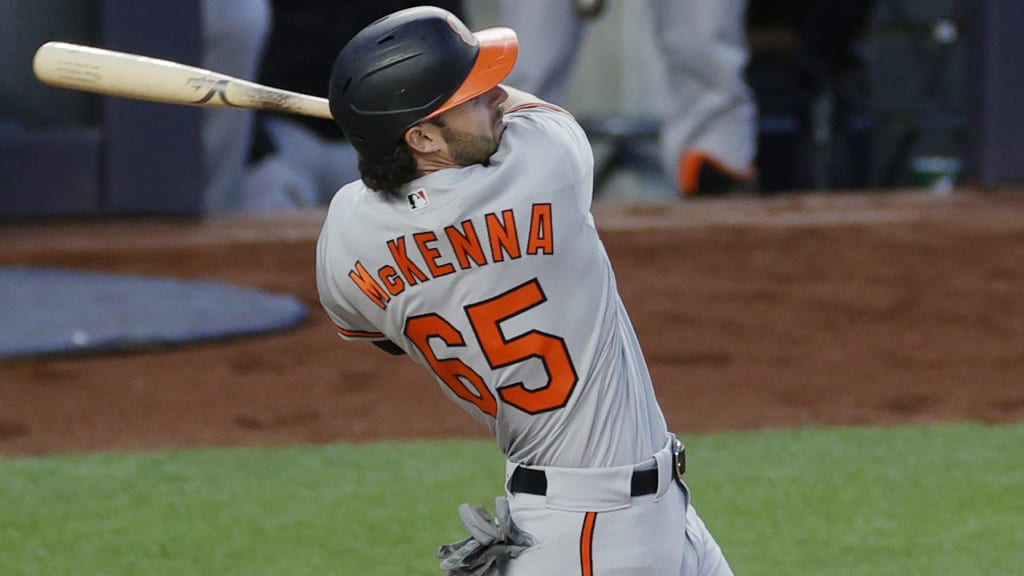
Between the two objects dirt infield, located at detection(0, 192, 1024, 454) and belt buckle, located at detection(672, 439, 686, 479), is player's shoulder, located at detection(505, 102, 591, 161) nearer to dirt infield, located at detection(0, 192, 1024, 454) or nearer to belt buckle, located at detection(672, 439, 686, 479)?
belt buckle, located at detection(672, 439, 686, 479)

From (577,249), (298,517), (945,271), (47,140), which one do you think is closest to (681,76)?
(945,271)

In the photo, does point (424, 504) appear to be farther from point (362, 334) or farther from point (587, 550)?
point (587, 550)

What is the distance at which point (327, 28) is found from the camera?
334 inches

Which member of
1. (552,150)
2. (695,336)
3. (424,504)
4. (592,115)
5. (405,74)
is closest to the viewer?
(405,74)

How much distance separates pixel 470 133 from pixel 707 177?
527cm

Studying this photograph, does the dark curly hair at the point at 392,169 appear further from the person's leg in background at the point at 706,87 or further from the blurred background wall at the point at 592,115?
the person's leg in background at the point at 706,87

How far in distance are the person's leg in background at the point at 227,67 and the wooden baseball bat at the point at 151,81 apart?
Result: 4410 millimetres

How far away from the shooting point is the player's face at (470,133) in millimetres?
2418

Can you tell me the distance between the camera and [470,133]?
7.98 feet

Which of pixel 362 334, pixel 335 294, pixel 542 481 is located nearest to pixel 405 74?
pixel 335 294

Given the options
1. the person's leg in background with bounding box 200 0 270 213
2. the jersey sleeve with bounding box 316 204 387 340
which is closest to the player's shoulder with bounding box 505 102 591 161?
the jersey sleeve with bounding box 316 204 387 340

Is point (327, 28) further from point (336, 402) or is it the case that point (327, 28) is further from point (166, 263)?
point (336, 402)

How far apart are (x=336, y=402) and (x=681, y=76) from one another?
2.86 meters

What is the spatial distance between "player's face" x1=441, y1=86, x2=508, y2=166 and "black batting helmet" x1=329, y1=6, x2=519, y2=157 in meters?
0.04
